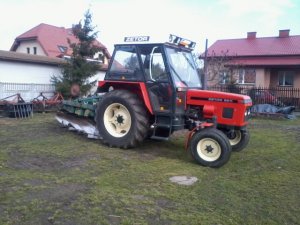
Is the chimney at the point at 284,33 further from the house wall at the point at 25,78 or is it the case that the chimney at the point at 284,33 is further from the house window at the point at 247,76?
the house wall at the point at 25,78

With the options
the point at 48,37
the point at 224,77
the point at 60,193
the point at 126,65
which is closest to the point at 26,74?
the point at 126,65

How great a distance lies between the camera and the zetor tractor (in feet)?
21.0

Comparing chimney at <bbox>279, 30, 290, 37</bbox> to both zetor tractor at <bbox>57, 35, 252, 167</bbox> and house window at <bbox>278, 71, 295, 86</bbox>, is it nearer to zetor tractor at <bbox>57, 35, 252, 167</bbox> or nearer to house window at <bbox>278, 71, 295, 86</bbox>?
house window at <bbox>278, 71, 295, 86</bbox>

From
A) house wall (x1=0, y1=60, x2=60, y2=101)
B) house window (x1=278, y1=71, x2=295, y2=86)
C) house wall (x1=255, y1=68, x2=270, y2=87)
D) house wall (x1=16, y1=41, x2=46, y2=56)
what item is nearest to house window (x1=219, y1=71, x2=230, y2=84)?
house wall (x1=255, y1=68, x2=270, y2=87)

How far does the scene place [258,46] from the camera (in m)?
26.7

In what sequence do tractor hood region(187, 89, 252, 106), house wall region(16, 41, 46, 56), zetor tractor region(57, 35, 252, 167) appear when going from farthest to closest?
house wall region(16, 41, 46, 56) → tractor hood region(187, 89, 252, 106) → zetor tractor region(57, 35, 252, 167)

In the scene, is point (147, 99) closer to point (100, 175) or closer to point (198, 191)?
point (100, 175)

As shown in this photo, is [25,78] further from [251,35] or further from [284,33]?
[284,33]

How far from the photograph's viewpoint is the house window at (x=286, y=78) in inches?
967

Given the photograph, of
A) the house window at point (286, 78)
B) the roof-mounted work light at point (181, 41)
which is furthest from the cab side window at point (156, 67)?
the house window at point (286, 78)

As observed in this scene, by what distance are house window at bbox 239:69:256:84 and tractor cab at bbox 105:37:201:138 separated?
19.0 meters

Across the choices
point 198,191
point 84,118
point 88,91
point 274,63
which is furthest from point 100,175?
point 274,63

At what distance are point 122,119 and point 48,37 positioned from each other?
3272cm

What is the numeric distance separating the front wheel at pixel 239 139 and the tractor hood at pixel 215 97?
0.74 m
